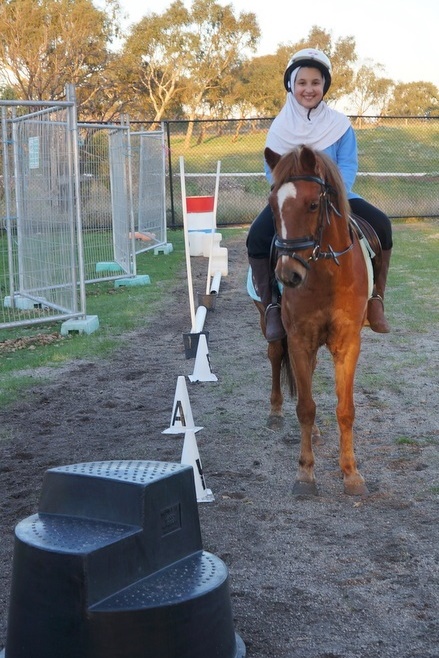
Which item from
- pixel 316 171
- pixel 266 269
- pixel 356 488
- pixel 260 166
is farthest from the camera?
pixel 260 166

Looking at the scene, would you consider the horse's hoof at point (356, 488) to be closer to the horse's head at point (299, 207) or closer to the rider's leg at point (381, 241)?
the rider's leg at point (381, 241)

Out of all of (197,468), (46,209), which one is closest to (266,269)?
(197,468)

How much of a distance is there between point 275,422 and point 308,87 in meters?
2.71

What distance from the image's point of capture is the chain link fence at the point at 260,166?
28.2m

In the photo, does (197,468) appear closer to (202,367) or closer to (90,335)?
(202,367)

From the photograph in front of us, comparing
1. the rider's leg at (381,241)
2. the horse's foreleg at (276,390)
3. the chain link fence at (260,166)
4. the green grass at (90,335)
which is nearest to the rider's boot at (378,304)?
the rider's leg at (381,241)

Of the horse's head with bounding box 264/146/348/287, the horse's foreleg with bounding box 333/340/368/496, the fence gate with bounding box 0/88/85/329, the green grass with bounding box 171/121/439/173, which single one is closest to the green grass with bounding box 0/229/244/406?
the fence gate with bounding box 0/88/85/329

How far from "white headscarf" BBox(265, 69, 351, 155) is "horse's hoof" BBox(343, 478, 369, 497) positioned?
2.26 m

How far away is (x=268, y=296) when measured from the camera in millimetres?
6262

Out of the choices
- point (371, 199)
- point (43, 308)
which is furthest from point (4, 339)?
point (371, 199)

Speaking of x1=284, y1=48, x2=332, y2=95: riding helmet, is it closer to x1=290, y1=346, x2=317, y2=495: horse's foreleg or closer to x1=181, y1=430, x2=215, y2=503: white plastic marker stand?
x1=290, y1=346, x2=317, y2=495: horse's foreleg

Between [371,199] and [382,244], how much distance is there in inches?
995

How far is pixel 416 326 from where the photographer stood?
11.1 meters

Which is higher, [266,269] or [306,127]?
[306,127]
